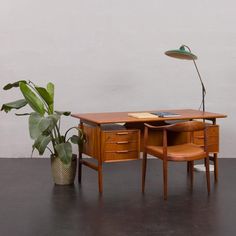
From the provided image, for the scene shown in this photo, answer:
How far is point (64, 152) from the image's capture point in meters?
4.18

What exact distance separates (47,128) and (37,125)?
129 mm

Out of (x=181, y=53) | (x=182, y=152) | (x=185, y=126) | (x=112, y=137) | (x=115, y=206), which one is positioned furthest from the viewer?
(x=181, y=53)

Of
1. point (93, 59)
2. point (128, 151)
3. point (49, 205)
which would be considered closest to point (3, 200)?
point (49, 205)

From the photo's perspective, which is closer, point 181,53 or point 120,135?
point 120,135

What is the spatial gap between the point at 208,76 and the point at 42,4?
2212mm

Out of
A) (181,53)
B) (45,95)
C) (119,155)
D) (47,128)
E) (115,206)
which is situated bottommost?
(115,206)

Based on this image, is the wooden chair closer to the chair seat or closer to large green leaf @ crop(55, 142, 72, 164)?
the chair seat

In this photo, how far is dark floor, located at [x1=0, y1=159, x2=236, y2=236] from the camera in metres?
3.24

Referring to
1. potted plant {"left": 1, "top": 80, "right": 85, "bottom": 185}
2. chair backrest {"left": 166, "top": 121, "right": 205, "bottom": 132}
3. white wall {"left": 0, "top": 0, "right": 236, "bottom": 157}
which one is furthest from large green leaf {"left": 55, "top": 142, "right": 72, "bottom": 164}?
white wall {"left": 0, "top": 0, "right": 236, "bottom": 157}

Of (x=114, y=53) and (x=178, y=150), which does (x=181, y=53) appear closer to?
(x=178, y=150)

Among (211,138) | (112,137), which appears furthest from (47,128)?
(211,138)

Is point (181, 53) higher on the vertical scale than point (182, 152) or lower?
higher

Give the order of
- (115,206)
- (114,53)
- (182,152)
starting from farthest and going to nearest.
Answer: (114,53) < (182,152) < (115,206)

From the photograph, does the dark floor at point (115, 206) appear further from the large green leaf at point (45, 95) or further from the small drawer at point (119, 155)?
the large green leaf at point (45, 95)
